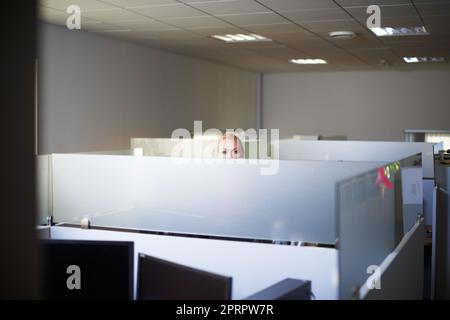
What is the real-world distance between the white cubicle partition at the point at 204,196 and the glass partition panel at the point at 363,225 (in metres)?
0.38

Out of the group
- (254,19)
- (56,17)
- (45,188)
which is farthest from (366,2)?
(45,188)

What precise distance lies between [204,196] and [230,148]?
Answer: 0.59 metres

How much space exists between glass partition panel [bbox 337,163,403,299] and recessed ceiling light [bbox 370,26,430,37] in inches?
A: 152

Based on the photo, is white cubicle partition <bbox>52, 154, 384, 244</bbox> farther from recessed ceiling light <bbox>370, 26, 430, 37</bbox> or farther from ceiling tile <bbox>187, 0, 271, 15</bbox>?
recessed ceiling light <bbox>370, 26, 430, 37</bbox>

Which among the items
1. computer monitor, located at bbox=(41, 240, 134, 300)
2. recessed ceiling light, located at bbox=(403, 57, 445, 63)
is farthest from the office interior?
recessed ceiling light, located at bbox=(403, 57, 445, 63)

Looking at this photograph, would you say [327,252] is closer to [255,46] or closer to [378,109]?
[255,46]

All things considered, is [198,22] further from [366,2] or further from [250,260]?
[250,260]

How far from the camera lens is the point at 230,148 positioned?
2.97m

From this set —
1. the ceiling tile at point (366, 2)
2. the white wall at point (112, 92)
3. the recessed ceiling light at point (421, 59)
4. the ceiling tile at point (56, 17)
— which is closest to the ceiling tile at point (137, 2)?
the ceiling tile at point (56, 17)

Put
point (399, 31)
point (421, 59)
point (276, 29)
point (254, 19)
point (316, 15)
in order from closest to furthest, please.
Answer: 1. point (316, 15)
2. point (254, 19)
3. point (276, 29)
4. point (399, 31)
5. point (421, 59)

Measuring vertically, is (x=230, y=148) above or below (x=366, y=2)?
below

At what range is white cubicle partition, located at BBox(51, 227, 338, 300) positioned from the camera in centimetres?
182

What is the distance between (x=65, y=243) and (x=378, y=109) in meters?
9.10

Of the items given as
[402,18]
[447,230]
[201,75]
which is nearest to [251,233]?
[447,230]
